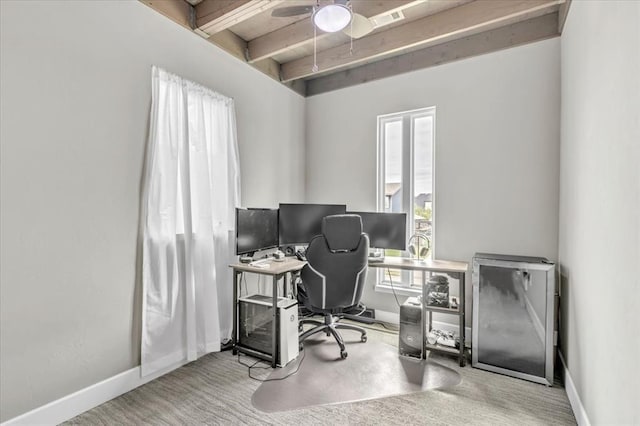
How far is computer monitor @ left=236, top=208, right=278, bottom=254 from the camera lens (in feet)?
8.80

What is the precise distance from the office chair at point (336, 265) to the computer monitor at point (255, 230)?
585 mm

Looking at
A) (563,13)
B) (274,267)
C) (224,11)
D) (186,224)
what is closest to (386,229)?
(274,267)

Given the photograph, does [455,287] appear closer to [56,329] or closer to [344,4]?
[344,4]

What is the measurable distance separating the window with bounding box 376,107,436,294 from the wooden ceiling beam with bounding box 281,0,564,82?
27.6 inches

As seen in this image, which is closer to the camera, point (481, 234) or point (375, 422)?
point (375, 422)

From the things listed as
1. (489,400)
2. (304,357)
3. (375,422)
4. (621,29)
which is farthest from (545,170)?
(304,357)

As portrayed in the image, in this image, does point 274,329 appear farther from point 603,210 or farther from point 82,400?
point 603,210

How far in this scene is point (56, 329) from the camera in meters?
1.81

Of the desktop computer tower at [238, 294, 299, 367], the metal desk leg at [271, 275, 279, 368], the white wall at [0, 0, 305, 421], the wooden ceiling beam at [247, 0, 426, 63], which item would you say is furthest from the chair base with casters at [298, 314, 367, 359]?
the wooden ceiling beam at [247, 0, 426, 63]

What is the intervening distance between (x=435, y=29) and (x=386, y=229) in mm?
1952

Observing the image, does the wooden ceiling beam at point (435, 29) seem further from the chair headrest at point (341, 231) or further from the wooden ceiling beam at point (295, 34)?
the chair headrest at point (341, 231)

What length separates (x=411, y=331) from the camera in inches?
104

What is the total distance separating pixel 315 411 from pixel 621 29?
100 inches

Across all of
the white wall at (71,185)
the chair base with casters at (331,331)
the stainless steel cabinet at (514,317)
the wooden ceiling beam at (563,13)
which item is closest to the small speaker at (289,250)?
the chair base with casters at (331,331)
